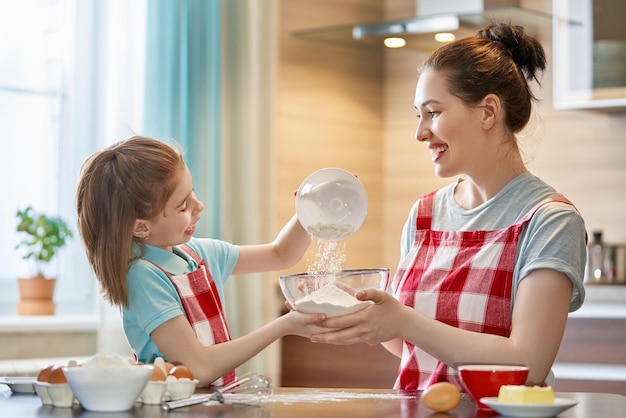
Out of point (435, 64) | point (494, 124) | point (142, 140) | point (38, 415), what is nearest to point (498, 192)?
point (494, 124)

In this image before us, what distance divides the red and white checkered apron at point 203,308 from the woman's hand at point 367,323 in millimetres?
249

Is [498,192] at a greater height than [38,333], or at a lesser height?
greater

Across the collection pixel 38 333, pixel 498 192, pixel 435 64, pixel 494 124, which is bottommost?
pixel 38 333

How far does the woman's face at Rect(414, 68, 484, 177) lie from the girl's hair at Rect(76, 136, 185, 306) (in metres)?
0.53

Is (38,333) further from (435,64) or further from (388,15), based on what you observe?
(388,15)

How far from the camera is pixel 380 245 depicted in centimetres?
442

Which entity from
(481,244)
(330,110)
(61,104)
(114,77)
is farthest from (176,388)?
(330,110)

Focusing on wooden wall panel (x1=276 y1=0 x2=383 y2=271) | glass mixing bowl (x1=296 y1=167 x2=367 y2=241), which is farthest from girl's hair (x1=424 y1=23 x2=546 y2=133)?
wooden wall panel (x1=276 y1=0 x2=383 y2=271)

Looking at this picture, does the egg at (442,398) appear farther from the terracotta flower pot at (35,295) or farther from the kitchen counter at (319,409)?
the terracotta flower pot at (35,295)

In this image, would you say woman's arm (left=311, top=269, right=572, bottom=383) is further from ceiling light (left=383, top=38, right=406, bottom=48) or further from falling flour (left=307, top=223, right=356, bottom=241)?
ceiling light (left=383, top=38, right=406, bottom=48)

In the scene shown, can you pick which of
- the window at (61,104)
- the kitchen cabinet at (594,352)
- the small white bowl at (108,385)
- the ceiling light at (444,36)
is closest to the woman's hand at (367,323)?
the small white bowl at (108,385)

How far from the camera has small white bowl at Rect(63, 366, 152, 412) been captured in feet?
4.43

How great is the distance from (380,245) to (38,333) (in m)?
1.74

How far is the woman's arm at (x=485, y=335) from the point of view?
1631mm
